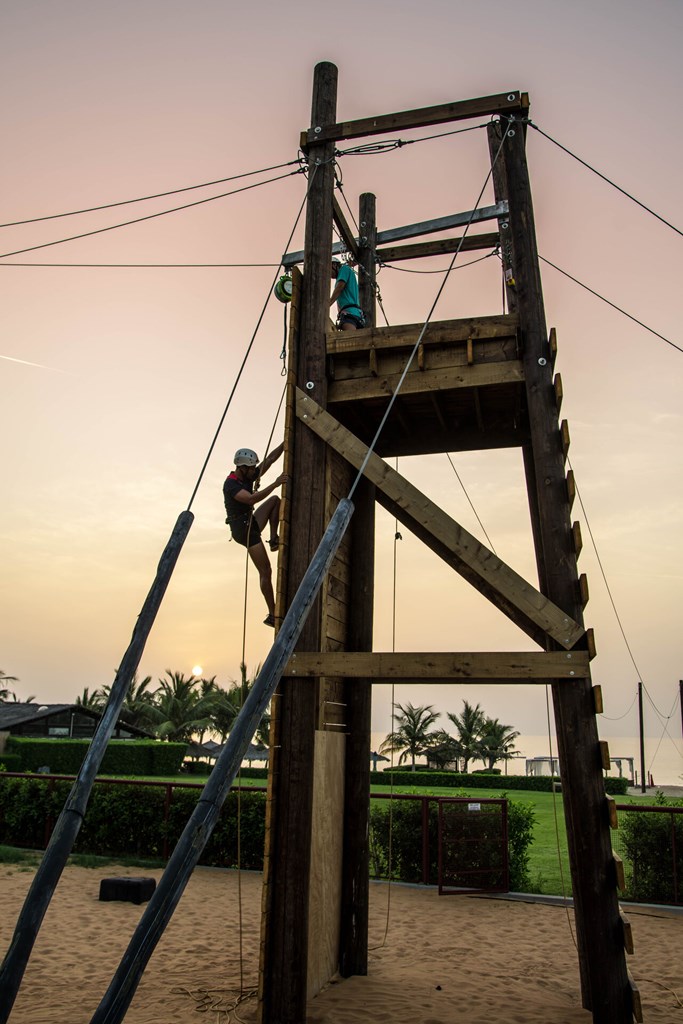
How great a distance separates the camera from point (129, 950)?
9.00 ft

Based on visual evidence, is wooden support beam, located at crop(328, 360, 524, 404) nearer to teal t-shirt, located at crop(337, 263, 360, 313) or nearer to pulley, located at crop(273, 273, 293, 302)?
pulley, located at crop(273, 273, 293, 302)

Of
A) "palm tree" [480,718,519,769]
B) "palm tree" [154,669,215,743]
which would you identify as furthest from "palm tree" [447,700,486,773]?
"palm tree" [154,669,215,743]

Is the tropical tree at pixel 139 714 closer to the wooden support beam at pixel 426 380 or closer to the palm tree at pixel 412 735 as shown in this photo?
the palm tree at pixel 412 735

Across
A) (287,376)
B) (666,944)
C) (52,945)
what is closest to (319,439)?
(287,376)

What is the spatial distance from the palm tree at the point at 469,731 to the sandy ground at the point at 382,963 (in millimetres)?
51567

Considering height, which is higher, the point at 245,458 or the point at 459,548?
the point at 245,458

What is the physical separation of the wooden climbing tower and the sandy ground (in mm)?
661

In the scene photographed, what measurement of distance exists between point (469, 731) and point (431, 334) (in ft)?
197

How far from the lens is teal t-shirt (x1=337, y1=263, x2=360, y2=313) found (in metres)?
9.14

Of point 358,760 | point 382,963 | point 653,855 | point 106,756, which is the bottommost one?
point 382,963

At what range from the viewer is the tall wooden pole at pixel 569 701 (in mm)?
6031

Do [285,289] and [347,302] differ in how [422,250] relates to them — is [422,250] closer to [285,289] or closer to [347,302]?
[347,302]

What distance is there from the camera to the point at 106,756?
144ft

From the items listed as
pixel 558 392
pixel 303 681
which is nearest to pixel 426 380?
pixel 558 392
